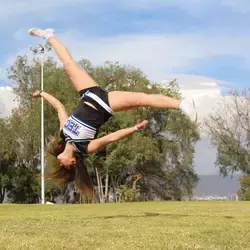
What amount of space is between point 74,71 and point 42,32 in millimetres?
1031

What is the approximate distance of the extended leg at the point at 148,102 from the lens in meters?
6.22

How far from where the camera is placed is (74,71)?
23.8ft

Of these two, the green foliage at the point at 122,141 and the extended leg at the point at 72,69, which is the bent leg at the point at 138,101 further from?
the green foliage at the point at 122,141

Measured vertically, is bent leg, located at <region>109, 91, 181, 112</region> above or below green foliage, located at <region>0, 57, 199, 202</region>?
below

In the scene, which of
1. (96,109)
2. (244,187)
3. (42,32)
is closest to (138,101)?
(96,109)

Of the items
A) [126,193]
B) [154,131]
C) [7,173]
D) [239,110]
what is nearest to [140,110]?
[154,131]

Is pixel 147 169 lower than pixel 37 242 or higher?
higher

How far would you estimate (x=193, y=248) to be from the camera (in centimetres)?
712

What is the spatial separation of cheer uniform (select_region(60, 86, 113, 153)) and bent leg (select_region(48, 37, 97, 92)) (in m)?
0.10

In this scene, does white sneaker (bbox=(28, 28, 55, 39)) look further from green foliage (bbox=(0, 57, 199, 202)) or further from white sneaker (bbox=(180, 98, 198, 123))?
green foliage (bbox=(0, 57, 199, 202))

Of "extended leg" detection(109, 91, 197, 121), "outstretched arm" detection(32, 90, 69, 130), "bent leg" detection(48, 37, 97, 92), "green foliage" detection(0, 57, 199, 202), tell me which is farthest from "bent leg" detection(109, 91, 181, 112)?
"green foliage" detection(0, 57, 199, 202)

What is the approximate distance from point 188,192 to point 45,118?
35.9 feet

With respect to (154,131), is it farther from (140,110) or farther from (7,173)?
(7,173)

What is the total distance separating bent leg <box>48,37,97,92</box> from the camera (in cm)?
716
